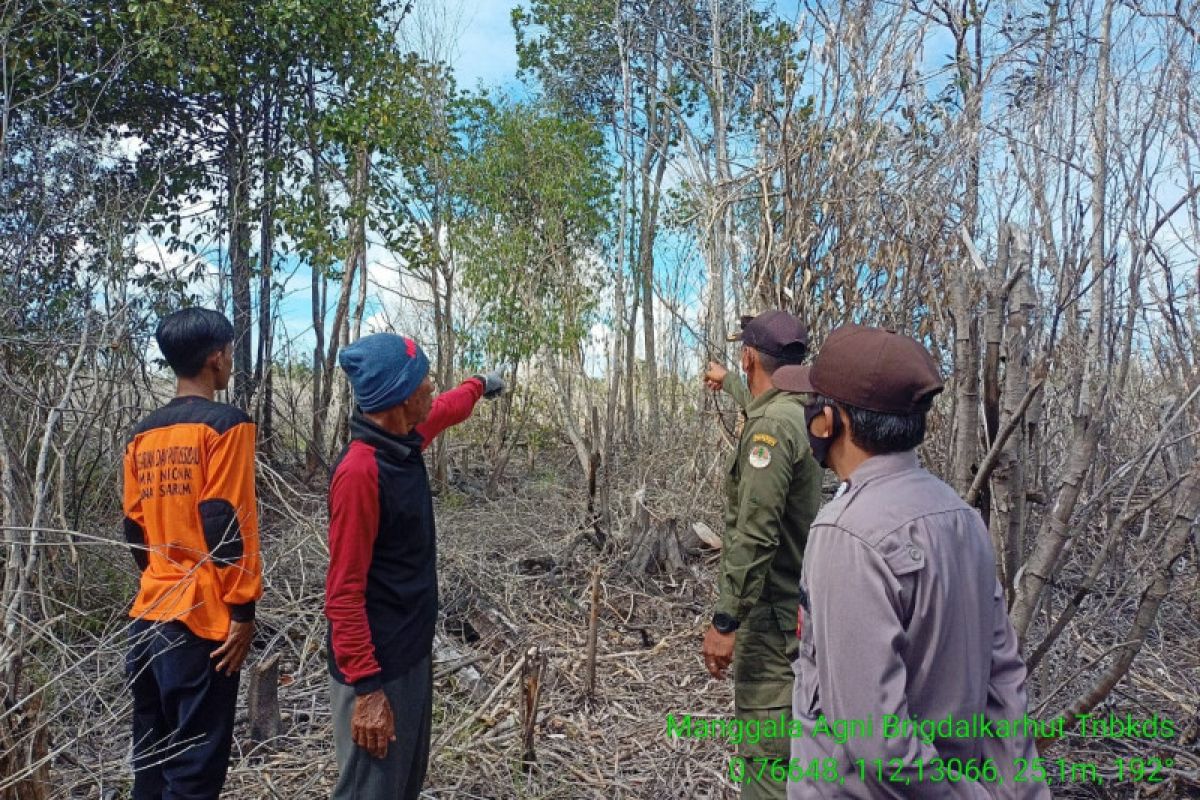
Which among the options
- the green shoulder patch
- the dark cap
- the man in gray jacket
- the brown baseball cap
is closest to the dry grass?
the green shoulder patch

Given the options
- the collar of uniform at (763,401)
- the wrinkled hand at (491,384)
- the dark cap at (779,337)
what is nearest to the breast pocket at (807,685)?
the collar of uniform at (763,401)

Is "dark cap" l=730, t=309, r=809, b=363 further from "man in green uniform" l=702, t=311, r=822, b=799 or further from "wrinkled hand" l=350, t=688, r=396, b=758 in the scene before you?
"wrinkled hand" l=350, t=688, r=396, b=758

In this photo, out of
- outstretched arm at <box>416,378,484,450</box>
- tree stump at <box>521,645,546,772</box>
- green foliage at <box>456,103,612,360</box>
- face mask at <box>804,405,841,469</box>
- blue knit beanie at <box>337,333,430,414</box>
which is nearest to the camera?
face mask at <box>804,405,841,469</box>

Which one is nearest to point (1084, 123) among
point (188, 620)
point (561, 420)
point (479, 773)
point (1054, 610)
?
point (1054, 610)

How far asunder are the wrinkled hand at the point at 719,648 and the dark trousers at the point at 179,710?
1.43 metres

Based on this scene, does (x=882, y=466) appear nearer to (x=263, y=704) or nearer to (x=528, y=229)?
(x=263, y=704)

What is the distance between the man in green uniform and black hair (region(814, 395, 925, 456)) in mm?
963

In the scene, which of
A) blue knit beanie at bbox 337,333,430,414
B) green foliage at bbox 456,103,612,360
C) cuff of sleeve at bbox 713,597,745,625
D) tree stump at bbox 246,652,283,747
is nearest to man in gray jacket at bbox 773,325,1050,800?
cuff of sleeve at bbox 713,597,745,625

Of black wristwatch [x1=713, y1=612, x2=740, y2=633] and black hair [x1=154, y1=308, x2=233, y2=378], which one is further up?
black hair [x1=154, y1=308, x2=233, y2=378]

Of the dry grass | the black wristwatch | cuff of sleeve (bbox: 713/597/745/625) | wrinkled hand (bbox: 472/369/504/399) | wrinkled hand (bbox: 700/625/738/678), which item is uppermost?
wrinkled hand (bbox: 472/369/504/399)

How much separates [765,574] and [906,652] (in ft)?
3.76

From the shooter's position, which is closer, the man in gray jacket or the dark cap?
the man in gray jacket

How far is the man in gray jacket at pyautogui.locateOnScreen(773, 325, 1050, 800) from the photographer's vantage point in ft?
4.28

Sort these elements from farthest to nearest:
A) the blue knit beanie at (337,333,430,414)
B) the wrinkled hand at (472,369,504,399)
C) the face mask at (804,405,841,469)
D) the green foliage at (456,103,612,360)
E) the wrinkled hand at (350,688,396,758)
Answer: the green foliage at (456,103,612,360), the wrinkled hand at (472,369,504,399), the blue knit beanie at (337,333,430,414), the wrinkled hand at (350,688,396,758), the face mask at (804,405,841,469)
